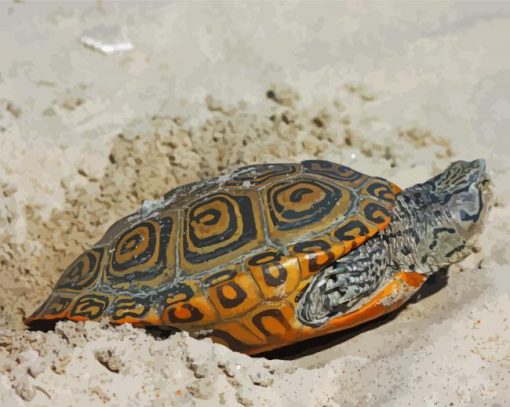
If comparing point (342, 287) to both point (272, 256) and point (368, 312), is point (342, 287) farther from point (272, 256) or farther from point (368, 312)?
point (272, 256)

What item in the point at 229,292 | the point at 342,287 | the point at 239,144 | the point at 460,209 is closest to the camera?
the point at 229,292

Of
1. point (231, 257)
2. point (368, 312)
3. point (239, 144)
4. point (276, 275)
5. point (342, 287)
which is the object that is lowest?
point (368, 312)

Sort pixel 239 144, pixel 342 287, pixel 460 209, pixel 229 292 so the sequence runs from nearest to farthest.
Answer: pixel 229 292, pixel 342 287, pixel 460 209, pixel 239 144

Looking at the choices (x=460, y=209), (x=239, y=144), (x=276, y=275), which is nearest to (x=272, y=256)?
(x=276, y=275)

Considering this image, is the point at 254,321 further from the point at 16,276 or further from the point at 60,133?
the point at 60,133

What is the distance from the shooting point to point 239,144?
4418mm

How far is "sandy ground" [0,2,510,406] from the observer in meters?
2.78

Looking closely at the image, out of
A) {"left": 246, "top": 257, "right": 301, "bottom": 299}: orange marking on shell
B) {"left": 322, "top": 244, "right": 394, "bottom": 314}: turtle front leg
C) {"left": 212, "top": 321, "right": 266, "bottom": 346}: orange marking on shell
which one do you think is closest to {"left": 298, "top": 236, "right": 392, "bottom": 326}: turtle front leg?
{"left": 322, "top": 244, "right": 394, "bottom": 314}: turtle front leg

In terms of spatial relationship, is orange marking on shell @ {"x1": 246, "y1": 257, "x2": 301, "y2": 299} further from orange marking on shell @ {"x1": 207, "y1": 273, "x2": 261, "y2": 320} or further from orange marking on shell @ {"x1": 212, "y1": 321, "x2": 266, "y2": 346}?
orange marking on shell @ {"x1": 212, "y1": 321, "x2": 266, "y2": 346}

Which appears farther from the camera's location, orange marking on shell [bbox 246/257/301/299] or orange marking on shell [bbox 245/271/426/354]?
orange marking on shell [bbox 245/271/426/354]

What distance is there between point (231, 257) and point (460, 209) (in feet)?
4.43

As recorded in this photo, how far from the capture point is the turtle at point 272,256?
2.99m

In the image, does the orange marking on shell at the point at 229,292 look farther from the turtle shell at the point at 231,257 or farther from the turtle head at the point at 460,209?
the turtle head at the point at 460,209

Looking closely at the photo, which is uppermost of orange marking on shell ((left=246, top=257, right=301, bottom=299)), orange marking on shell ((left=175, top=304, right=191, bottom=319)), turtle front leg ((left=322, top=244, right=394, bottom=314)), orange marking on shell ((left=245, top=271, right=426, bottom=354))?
orange marking on shell ((left=175, top=304, right=191, bottom=319))
